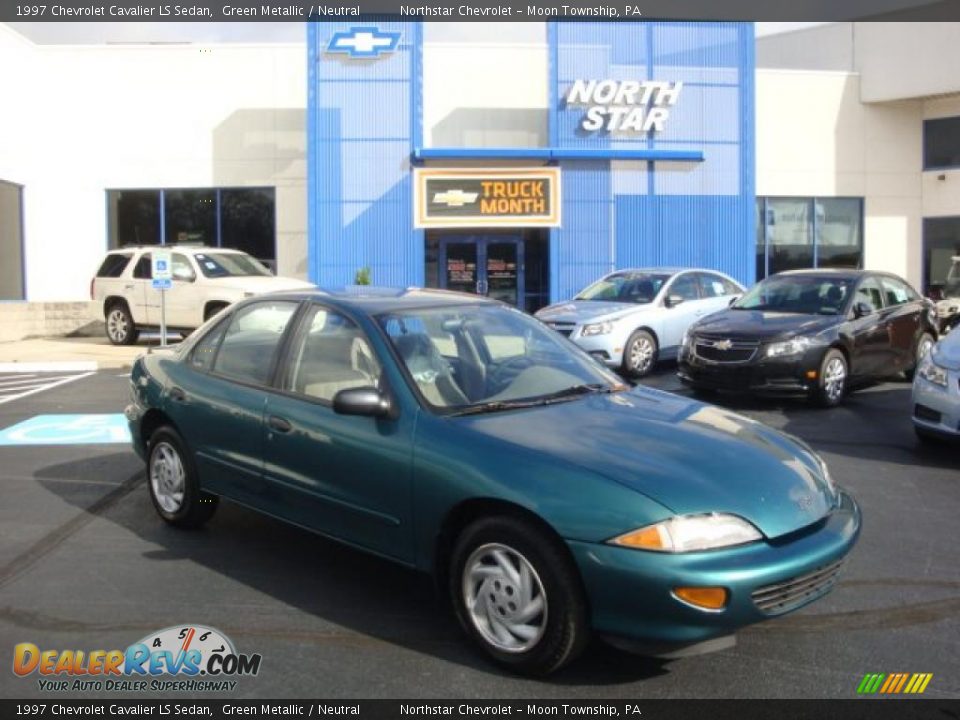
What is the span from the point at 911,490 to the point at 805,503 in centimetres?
343

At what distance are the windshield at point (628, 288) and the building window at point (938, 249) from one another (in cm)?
1341

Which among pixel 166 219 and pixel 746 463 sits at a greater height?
pixel 166 219

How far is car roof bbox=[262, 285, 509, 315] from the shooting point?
16.1 ft

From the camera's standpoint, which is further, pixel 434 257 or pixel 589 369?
pixel 434 257

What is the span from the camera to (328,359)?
4.87 m

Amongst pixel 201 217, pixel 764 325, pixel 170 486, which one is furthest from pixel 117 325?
pixel 170 486

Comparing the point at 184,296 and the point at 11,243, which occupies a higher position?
the point at 11,243

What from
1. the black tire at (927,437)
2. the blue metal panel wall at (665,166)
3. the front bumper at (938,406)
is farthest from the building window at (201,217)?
the front bumper at (938,406)

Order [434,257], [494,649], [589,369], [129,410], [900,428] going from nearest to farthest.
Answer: [494,649], [589,369], [129,410], [900,428], [434,257]

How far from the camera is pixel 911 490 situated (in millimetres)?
6828

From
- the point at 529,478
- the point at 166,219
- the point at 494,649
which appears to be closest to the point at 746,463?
the point at 529,478

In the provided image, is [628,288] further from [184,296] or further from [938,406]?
[184,296]

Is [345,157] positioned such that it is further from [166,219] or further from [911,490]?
[911,490]

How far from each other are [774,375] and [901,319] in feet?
8.44
